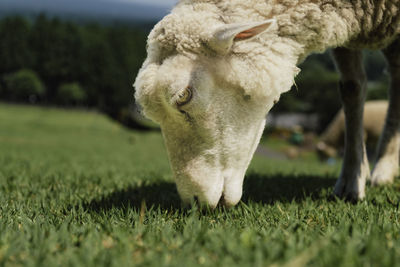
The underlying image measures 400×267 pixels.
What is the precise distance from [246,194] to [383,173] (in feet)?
5.39

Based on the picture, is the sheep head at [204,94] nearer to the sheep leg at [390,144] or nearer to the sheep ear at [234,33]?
the sheep ear at [234,33]

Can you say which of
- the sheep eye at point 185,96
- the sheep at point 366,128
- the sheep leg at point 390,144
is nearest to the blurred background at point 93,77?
the sheep at point 366,128

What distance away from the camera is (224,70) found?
8.55ft

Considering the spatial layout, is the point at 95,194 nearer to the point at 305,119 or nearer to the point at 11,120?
the point at 11,120

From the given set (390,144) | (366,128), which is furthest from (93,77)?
(390,144)

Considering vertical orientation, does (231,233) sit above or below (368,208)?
above

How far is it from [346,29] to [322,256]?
1.99 meters

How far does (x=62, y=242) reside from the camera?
5.83ft

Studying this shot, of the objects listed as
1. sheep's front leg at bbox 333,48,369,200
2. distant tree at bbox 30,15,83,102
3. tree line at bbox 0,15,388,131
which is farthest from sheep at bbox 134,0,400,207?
distant tree at bbox 30,15,83,102

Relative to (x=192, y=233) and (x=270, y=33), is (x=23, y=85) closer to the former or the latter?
(x=270, y=33)

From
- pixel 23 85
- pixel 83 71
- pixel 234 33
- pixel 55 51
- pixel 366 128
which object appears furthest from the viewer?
pixel 83 71

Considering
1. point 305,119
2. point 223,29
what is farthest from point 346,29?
point 305,119

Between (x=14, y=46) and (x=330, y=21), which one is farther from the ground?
(x=330, y=21)

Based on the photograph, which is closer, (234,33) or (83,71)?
(234,33)
